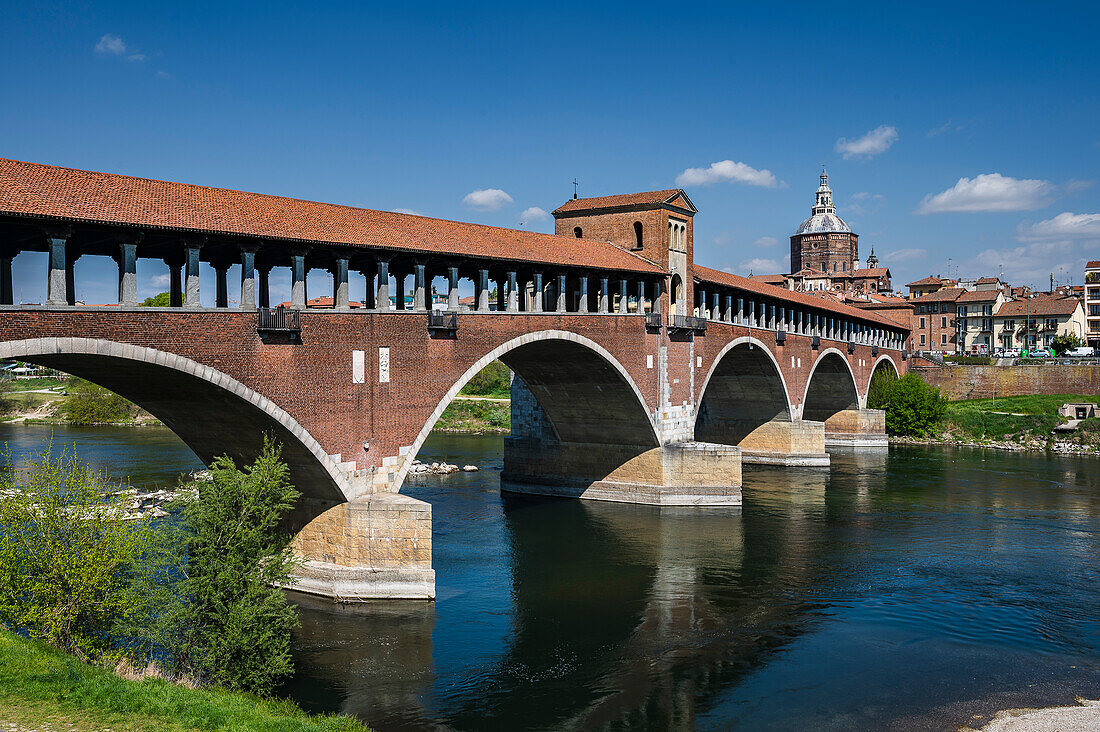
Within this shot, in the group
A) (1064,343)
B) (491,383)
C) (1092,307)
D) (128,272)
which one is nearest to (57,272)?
(128,272)

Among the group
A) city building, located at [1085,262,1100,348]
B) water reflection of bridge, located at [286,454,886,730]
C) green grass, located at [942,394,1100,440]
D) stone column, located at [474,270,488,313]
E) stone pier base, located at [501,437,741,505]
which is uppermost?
city building, located at [1085,262,1100,348]

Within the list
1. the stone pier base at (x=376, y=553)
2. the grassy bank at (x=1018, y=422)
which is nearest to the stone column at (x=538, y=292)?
the stone pier base at (x=376, y=553)

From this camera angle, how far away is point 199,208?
70.4 ft

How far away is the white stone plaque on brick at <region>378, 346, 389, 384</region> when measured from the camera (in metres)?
24.9

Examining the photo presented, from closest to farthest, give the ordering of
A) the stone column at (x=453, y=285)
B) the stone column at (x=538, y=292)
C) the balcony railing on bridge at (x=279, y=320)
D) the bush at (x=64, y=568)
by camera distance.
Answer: the bush at (x=64, y=568), the balcony railing on bridge at (x=279, y=320), the stone column at (x=453, y=285), the stone column at (x=538, y=292)

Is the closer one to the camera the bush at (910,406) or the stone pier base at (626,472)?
the stone pier base at (626,472)

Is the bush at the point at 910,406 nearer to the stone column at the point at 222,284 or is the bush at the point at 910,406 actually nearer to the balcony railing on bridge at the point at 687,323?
the balcony railing on bridge at the point at 687,323

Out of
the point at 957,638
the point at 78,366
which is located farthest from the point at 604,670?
the point at 78,366

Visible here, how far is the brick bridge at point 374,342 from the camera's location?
63.1ft

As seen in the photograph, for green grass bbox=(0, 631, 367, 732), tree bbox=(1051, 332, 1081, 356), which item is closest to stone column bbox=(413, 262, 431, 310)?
green grass bbox=(0, 631, 367, 732)

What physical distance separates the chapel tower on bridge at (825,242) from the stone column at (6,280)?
135 metres

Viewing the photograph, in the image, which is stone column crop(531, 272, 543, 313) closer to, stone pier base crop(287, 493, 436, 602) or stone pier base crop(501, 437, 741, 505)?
stone pier base crop(287, 493, 436, 602)

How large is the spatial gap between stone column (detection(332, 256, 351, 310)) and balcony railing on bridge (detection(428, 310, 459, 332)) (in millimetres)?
3066

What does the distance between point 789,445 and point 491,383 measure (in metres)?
38.2
